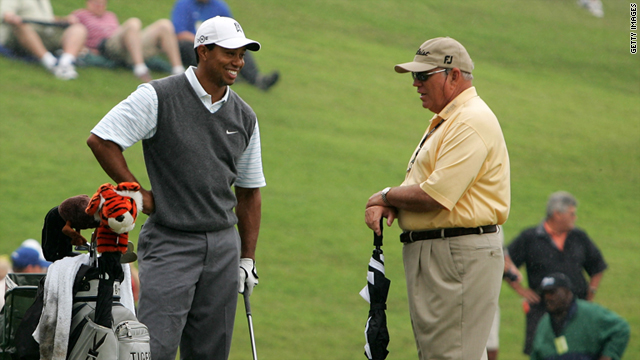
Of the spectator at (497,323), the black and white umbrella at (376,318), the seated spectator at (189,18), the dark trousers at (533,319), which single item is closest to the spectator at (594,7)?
the seated spectator at (189,18)

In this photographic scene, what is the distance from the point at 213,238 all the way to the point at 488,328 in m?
1.09

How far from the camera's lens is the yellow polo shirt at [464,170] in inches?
111

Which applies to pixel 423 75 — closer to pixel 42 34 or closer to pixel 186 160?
pixel 186 160

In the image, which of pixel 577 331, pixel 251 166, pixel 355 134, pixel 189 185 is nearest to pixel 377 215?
pixel 251 166

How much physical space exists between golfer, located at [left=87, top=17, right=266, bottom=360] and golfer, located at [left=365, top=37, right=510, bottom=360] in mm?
675

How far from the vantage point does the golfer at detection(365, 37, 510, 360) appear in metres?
2.86

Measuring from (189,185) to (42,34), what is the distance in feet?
17.0

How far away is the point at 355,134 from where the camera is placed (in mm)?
8625

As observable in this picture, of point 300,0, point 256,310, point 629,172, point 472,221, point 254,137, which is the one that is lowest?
point 256,310

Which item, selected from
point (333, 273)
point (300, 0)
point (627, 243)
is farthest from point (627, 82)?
point (333, 273)

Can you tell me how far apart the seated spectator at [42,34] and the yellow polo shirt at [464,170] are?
17.9 feet

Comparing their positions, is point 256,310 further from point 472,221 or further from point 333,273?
point 472,221

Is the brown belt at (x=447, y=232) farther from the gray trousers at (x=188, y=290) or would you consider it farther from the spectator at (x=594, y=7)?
the spectator at (x=594, y=7)

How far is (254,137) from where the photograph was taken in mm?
3146
